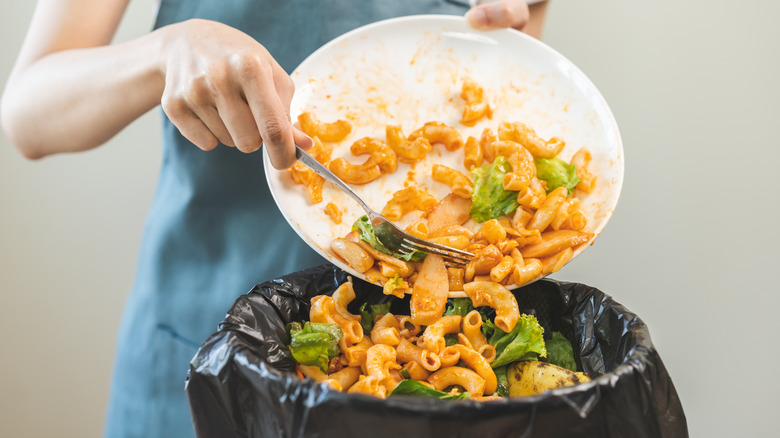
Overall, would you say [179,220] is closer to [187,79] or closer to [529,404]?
[187,79]

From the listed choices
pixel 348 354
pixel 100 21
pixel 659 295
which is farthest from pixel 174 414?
pixel 659 295

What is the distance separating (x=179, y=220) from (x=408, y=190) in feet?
1.51

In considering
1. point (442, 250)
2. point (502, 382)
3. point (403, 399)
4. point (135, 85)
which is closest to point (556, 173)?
point (442, 250)

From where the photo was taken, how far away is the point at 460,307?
1.04 meters

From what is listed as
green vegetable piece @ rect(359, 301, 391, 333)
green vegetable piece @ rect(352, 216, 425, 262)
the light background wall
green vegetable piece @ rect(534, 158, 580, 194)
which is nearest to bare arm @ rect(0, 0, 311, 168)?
green vegetable piece @ rect(352, 216, 425, 262)

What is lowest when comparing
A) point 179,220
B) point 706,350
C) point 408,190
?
point 706,350

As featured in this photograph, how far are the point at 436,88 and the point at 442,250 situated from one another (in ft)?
1.21

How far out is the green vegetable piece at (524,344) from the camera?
2.95 feet

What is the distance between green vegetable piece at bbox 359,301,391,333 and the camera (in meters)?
1.04

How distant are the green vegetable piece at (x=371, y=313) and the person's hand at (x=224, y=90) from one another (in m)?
0.30

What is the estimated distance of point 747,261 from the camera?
66.2 inches

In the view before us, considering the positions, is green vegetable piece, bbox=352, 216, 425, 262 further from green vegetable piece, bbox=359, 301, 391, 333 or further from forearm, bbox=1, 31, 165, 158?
forearm, bbox=1, 31, 165, 158

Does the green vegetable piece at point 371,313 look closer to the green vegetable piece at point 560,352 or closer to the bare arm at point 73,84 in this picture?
the green vegetable piece at point 560,352

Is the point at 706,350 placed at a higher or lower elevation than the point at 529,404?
lower
